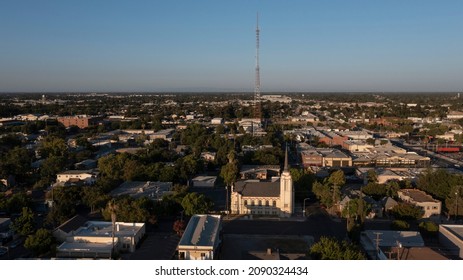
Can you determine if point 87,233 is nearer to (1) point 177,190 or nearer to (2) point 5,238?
(2) point 5,238

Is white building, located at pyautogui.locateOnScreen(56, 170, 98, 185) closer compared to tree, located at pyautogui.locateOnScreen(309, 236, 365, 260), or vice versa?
tree, located at pyautogui.locateOnScreen(309, 236, 365, 260)

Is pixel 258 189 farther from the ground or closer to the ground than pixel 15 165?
closer to the ground

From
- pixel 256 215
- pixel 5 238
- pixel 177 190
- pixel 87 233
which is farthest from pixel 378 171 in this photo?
pixel 5 238

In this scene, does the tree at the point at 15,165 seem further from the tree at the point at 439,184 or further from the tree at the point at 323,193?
the tree at the point at 439,184

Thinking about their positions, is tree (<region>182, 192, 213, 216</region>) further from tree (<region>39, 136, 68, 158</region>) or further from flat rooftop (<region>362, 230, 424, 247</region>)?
tree (<region>39, 136, 68, 158</region>)

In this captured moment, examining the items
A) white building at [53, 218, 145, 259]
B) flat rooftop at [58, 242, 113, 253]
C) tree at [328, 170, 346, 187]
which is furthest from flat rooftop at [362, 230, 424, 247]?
flat rooftop at [58, 242, 113, 253]

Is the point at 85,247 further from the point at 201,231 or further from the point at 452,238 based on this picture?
the point at 452,238

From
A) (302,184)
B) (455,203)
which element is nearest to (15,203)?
(302,184)

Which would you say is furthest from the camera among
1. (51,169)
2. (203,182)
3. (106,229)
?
(51,169)
